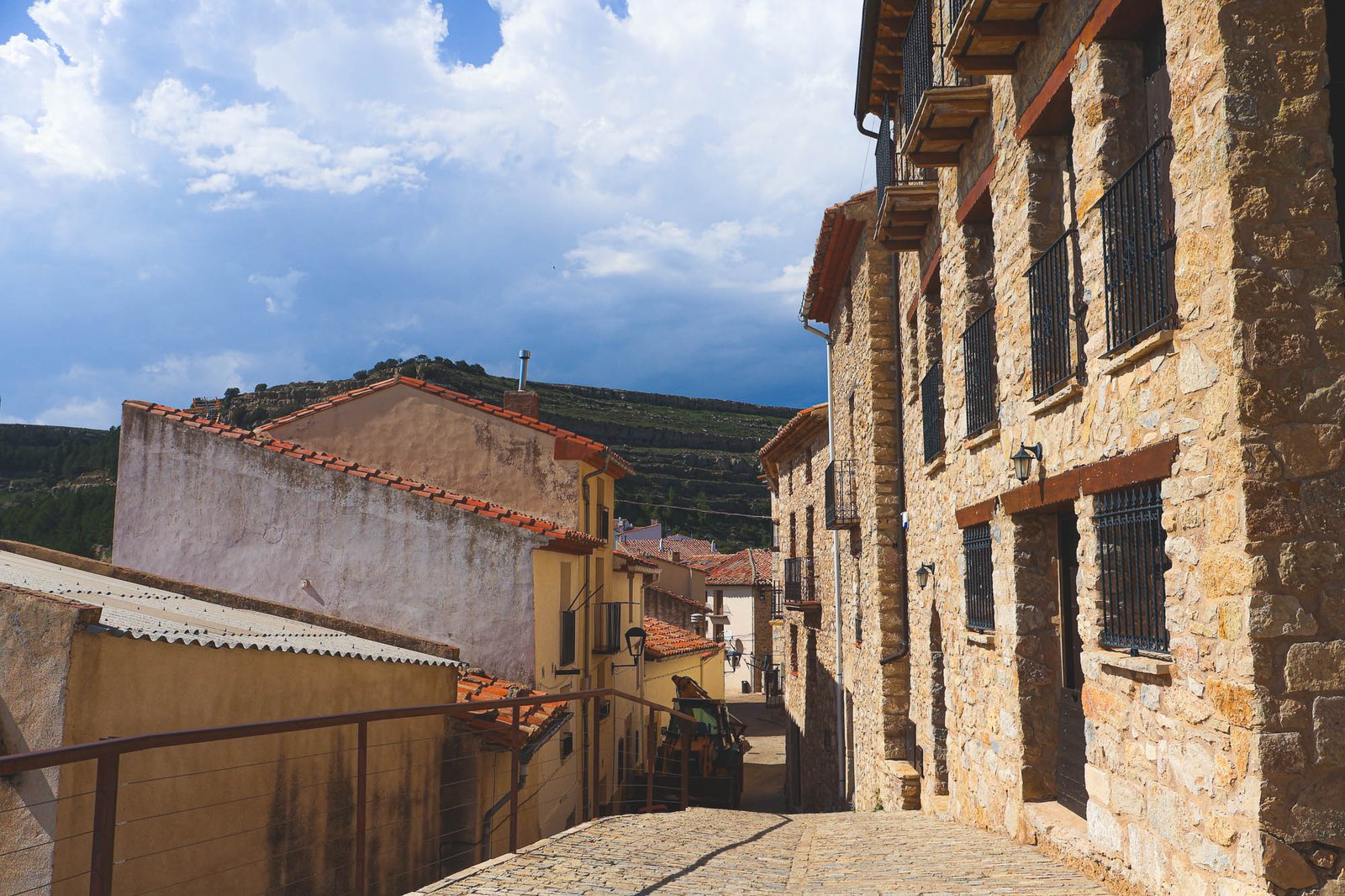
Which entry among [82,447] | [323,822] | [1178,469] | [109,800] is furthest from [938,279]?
[82,447]

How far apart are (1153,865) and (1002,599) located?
9.47 ft

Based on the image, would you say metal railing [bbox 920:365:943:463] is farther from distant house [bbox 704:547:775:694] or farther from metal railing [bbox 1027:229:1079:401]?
distant house [bbox 704:547:775:694]

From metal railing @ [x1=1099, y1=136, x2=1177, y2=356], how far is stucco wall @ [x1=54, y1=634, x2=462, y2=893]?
5238mm

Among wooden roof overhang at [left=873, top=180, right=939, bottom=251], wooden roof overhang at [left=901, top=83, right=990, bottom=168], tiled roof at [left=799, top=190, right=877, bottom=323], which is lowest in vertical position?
wooden roof overhang at [left=901, top=83, right=990, bottom=168]

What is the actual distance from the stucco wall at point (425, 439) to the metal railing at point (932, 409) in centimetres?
812

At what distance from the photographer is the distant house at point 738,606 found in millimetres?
47969

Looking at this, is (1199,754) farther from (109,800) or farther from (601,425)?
(601,425)

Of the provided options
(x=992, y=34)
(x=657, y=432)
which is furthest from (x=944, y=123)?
(x=657, y=432)

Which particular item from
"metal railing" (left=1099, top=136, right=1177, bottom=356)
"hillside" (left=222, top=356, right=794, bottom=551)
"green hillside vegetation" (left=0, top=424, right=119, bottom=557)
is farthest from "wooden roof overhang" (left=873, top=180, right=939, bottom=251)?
"hillside" (left=222, top=356, right=794, bottom=551)

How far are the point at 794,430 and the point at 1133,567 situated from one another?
52.5 ft

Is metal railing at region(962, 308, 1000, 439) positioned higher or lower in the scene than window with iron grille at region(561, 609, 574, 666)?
higher

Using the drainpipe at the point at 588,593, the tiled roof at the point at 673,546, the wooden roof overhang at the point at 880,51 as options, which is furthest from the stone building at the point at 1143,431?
the tiled roof at the point at 673,546

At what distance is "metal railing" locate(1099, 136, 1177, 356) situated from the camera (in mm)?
5184

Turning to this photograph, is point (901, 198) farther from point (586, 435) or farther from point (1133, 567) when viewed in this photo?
point (586, 435)
